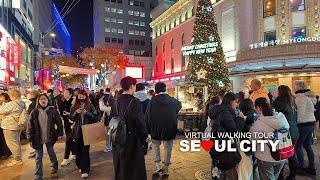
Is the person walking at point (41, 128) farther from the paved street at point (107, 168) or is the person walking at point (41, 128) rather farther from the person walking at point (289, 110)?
the person walking at point (289, 110)

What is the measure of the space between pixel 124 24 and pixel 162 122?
92360 mm

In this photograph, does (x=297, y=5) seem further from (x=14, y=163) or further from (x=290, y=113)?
(x=14, y=163)

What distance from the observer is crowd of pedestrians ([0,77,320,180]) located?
496 centimetres

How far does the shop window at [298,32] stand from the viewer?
25266mm

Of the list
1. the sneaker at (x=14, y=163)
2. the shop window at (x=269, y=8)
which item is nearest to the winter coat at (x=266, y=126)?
the sneaker at (x=14, y=163)

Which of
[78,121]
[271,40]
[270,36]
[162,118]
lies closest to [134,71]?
[78,121]

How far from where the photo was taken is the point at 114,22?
312 ft

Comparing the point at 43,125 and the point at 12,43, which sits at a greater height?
the point at 12,43

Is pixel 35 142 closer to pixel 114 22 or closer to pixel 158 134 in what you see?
pixel 158 134

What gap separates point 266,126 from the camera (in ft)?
16.0

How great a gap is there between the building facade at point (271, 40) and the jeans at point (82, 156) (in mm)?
19418

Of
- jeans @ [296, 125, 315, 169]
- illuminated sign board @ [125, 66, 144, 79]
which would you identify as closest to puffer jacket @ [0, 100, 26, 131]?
jeans @ [296, 125, 315, 169]

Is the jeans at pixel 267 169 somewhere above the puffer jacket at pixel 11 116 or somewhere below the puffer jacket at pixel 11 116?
below

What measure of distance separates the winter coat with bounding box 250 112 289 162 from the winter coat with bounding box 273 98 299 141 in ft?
5.30
